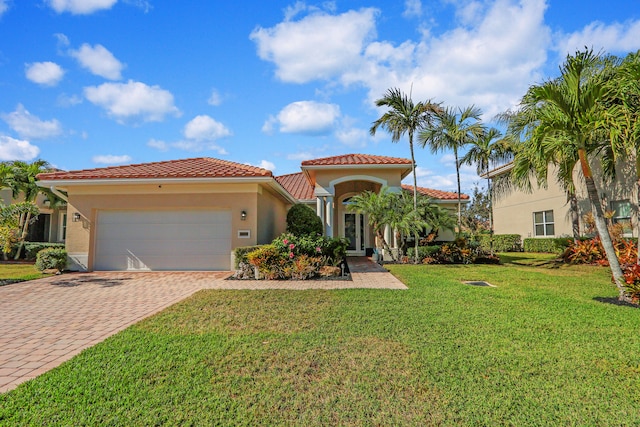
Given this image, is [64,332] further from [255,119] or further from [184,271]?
[255,119]

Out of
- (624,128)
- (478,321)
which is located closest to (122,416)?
(478,321)

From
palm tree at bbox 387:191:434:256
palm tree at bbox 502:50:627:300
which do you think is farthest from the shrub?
palm tree at bbox 502:50:627:300

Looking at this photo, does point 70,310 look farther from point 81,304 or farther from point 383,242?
point 383,242

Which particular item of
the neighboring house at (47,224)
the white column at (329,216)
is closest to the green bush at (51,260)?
the white column at (329,216)

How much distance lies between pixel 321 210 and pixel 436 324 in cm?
1127

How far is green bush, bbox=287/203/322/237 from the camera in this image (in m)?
13.7

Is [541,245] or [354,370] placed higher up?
[541,245]

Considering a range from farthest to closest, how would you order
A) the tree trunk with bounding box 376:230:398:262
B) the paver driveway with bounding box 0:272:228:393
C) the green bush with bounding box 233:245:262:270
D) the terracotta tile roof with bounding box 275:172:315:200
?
the terracotta tile roof with bounding box 275:172:315:200, the tree trunk with bounding box 376:230:398:262, the green bush with bounding box 233:245:262:270, the paver driveway with bounding box 0:272:228:393

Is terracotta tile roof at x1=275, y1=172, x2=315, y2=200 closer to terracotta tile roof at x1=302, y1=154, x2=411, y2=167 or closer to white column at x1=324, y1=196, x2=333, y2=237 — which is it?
terracotta tile roof at x1=302, y1=154, x2=411, y2=167

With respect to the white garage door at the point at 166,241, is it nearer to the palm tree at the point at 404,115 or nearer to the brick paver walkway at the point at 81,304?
the brick paver walkway at the point at 81,304

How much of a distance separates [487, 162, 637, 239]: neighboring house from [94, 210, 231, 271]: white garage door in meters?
18.2

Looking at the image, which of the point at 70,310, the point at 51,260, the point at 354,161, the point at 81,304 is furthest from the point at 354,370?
the point at 354,161

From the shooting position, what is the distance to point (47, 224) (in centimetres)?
2242

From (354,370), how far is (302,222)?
33.3 ft
